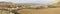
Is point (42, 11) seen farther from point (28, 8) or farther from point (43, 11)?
point (28, 8)

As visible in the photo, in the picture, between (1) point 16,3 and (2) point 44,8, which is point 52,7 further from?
(1) point 16,3

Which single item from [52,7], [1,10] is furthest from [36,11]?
[1,10]

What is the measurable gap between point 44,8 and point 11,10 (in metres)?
0.28

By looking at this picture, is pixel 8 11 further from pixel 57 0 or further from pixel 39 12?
pixel 57 0

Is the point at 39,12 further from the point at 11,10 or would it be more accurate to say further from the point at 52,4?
the point at 11,10

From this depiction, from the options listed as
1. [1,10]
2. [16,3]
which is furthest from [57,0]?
[1,10]

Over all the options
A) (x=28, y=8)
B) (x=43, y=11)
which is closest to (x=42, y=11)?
(x=43, y=11)

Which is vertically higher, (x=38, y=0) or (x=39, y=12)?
(x=38, y=0)

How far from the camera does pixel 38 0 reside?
3.51 feet

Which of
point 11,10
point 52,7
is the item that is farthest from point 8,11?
point 52,7

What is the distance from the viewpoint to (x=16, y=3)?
108 centimetres

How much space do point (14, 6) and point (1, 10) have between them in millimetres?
115

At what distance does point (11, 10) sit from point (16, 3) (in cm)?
7

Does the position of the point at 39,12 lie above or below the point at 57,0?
below
